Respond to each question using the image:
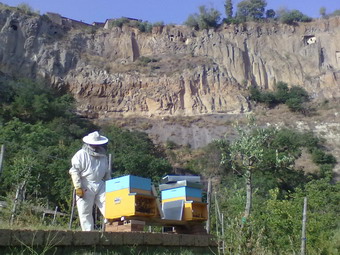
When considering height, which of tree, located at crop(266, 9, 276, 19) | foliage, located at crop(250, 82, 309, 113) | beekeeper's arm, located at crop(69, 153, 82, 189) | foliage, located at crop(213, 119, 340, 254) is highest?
tree, located at crop(266, 9, 276, 19)

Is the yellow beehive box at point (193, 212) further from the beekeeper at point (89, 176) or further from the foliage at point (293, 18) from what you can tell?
the foliage at point (293, 18)

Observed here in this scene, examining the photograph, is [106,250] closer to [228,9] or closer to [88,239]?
[88,239]

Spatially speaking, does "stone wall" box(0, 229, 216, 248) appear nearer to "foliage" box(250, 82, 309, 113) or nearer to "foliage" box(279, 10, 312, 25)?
"foliage" box(250, 82, 309, 113)

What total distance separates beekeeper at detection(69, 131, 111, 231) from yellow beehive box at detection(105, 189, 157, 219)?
0.78ft

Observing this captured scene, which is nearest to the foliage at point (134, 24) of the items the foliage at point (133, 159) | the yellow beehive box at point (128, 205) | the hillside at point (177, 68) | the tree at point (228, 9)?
the hillside at point (177, 68)

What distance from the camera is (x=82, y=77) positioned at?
2024 inches

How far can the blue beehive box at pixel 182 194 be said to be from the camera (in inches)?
271

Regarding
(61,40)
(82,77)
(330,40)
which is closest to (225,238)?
(82,77)

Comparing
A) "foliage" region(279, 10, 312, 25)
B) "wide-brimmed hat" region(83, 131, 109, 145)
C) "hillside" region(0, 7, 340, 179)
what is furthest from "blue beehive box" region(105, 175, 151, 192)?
"foliage" region(279, 10, 312, 25)

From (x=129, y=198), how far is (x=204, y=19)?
5536cm

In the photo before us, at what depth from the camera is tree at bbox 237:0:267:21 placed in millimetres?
63188

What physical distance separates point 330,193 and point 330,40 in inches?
1584

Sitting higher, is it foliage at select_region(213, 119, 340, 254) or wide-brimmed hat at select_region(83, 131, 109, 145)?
wide-brimmed hat at select_region(83, 131, 109, 145)

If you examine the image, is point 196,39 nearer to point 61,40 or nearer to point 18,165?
point 61,40
